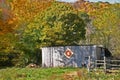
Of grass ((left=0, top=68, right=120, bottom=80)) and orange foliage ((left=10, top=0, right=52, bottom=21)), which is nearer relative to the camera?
grass ((left=0, top=68, right=120, bottom=80))

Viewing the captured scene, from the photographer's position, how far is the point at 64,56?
43.4 m

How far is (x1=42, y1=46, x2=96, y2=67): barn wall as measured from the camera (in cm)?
4238

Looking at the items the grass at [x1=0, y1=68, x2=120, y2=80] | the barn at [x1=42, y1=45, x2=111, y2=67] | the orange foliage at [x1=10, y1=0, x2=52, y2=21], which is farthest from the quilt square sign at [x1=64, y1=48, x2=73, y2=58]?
the grass at [x1=0, y1=68, x2=120, y2=80]

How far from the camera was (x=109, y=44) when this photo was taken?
209 ft

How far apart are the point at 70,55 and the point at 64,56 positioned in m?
0.77

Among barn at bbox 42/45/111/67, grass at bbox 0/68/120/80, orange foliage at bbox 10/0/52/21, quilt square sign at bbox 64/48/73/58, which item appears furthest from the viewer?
orange foliage at bbox 10/0/52/21

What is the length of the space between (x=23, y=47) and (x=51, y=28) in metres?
4.28

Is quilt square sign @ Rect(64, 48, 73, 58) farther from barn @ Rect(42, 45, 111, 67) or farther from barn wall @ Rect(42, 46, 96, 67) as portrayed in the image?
barn wall @ Rect(42, 46, 96, 67)

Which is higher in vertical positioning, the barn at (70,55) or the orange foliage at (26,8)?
the orange foliage at (26,8)

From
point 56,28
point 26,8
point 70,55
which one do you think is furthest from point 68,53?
point 26,8

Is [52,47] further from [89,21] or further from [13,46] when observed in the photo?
[89,21]

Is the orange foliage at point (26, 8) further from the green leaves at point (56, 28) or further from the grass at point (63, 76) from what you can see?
the grass at point (63, 76)

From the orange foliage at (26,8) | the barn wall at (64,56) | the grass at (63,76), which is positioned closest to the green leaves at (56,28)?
the barn wall at (64,56)

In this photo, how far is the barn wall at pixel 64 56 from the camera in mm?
42375
